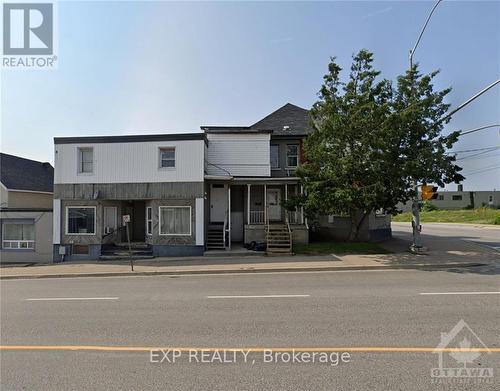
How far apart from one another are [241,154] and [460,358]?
53.0 ft

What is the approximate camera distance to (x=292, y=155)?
67.7ft

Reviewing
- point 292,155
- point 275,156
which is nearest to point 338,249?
point 292,155

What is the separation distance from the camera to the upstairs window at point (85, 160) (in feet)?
55.1

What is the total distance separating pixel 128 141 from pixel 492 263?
17703 mm

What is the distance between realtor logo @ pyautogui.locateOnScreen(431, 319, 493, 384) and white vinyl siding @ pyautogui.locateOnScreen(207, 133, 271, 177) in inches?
580

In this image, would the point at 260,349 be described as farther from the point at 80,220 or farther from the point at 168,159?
the point at 80,220

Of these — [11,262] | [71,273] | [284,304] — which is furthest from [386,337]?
[11,262]

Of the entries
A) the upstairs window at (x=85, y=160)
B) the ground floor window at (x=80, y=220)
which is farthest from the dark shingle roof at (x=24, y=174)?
the upstairs window at (x=85, y=160)

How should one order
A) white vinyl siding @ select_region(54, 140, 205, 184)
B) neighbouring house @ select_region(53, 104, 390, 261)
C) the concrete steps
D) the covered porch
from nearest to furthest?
neighbouring house @ select_region(53, 104, 390, 261) → white vinyl siding @ select_region(54, 140, 205, 184) → the concrete steps → the covered porch

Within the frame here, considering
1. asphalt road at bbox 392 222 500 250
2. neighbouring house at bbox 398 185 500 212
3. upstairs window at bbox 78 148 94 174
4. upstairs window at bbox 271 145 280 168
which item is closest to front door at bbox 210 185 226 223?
upstairs window at bbox 271 145 280 168

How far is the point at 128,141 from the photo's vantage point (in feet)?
54.5

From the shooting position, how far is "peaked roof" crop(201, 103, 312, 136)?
2119 cm

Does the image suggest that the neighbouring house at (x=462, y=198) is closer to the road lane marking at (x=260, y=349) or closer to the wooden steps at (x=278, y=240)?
the wooden steps at (x=278, y=240)

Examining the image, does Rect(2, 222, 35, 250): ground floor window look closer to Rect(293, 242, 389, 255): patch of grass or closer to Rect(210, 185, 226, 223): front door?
Rect(210, 185, 226, 223): front door
